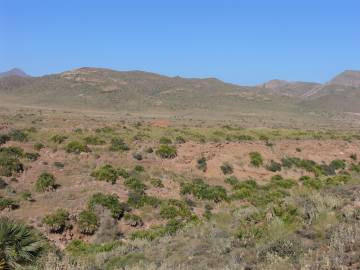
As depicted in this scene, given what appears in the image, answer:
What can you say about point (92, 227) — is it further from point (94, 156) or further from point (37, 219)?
point (94, 156)

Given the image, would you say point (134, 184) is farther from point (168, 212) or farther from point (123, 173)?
point (168, 212)

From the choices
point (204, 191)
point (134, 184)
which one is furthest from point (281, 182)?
point (134, 184)

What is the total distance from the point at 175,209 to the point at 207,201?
2.95 meters

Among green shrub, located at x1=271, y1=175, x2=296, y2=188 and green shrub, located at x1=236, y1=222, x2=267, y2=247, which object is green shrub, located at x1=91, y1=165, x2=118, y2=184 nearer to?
green shrub, located at x1=271, y1=175, x2=296, y2=188

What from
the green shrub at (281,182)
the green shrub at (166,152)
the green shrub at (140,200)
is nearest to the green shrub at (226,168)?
the green shrub at (281,182)

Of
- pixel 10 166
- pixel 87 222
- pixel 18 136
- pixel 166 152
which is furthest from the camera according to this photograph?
pixel 166 152

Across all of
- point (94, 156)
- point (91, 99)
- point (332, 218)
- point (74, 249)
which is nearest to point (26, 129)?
point (94, 156)

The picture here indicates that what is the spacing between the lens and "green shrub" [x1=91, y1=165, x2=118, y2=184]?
24578mm

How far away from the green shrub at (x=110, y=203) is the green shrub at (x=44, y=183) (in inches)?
106

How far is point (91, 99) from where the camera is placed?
9569cm

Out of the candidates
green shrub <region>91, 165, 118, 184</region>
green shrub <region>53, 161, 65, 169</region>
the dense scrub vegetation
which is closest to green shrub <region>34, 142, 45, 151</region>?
the dense scrub vegetation

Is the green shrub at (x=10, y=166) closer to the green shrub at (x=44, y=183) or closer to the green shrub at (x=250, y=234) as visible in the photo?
the green shrub at (x=44, y=183)

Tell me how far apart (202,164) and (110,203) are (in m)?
11.0

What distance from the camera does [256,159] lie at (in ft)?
111
